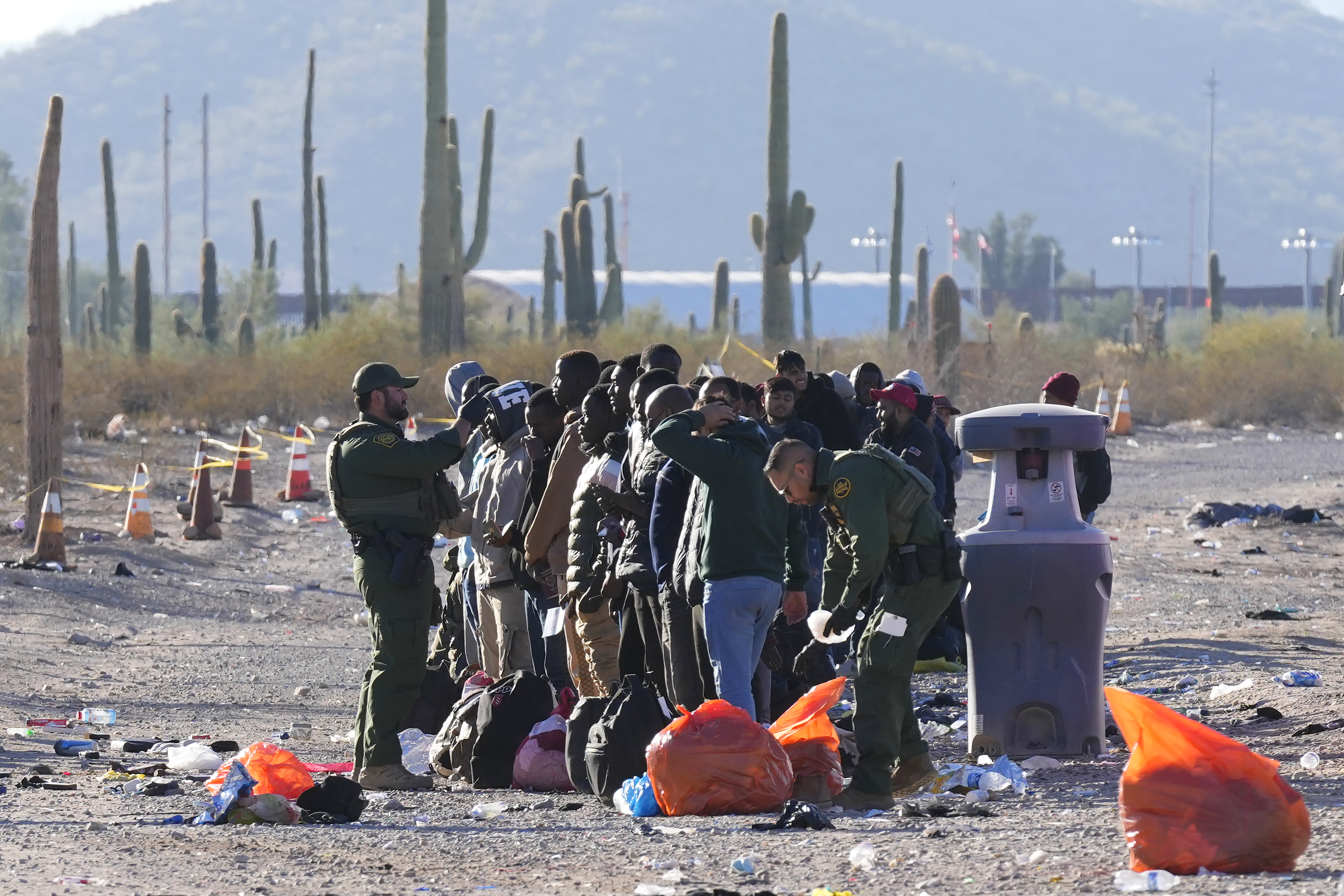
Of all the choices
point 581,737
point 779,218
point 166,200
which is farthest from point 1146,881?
point 166,200

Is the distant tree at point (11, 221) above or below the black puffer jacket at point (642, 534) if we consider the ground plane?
above

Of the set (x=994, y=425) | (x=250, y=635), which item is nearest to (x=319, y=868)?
(x=994, y=425)

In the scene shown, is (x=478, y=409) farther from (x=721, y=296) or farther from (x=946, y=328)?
(x=721, y=296)

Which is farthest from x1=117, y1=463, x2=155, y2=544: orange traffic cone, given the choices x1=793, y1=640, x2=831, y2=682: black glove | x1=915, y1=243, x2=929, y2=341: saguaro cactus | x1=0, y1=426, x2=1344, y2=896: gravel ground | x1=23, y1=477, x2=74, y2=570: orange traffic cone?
x1=915, y1=243, x2=929, y2=341: saguaro cactus

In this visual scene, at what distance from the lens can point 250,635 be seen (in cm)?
1327

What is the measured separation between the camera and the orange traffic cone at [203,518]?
58.2 ft

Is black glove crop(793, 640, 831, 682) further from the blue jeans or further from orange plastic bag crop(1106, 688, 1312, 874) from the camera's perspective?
orange plastic bag crop(1106, 688, 1312, 874)

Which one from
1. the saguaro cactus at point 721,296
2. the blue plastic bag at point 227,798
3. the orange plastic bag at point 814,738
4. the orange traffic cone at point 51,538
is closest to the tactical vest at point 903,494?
the orange plastic bag at point 814,738

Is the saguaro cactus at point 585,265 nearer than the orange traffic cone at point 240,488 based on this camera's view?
No

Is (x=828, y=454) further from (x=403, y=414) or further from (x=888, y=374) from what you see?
(x=888, y=374)

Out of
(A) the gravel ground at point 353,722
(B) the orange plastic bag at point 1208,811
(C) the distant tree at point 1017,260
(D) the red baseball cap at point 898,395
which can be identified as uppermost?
(C) the distant tree at point 1017,260

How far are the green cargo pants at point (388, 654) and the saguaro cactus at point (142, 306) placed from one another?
29.8 metres

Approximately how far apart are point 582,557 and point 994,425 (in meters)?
1.80

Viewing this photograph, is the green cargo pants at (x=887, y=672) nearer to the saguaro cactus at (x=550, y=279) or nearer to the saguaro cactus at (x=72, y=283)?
the saguaro cactus at (x=550, y=279)
